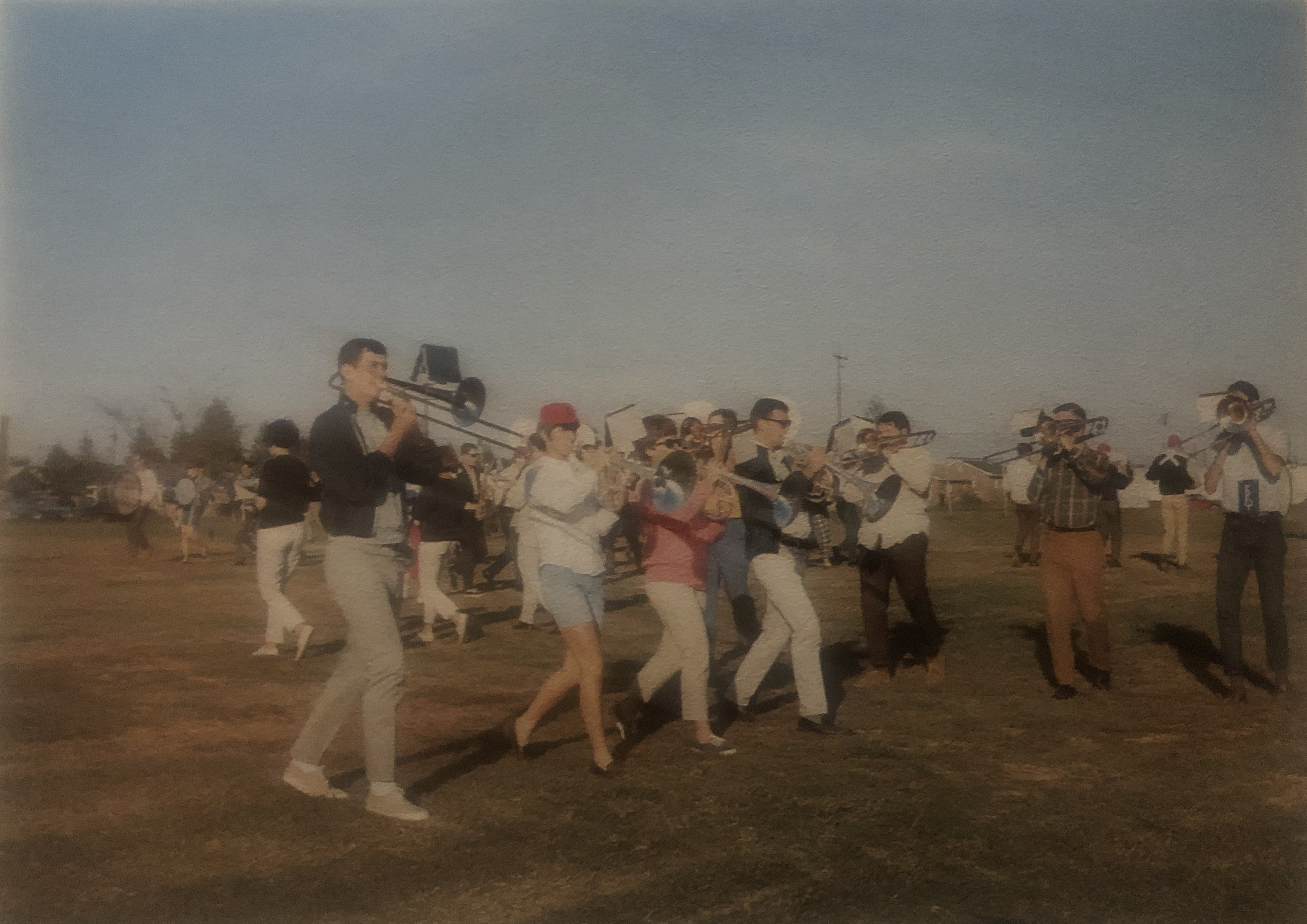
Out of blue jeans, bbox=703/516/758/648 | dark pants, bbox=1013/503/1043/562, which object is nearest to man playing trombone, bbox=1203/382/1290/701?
blue jeans, bbox=703/516/758/648

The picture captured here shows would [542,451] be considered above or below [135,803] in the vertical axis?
above

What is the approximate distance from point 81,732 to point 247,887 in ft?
11.6

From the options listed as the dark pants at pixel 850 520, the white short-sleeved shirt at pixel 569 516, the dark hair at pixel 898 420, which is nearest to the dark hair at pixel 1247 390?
the dark hair at pixel 898 420

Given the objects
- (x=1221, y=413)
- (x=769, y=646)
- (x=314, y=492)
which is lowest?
(x=769, y=646)

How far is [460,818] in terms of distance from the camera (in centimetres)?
564

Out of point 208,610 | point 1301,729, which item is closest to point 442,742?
point 1301,729

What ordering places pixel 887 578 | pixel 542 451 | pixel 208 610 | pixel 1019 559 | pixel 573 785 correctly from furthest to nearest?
pixel 1019 559
pixel 208 610
pixel 887 578
pixel 542 451
pixel 573 785

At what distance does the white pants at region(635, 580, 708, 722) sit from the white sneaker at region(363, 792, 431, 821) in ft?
6.09

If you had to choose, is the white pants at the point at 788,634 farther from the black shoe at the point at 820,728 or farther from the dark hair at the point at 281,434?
the dark hair at the point at 281,434

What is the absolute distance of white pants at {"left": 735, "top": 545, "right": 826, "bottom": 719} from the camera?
7215mm

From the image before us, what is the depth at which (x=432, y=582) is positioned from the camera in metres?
11.8

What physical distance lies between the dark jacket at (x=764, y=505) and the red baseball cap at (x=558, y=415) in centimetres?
143

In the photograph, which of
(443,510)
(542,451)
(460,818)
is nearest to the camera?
(460,818)

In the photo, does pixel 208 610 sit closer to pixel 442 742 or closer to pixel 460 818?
pixel 442 742
